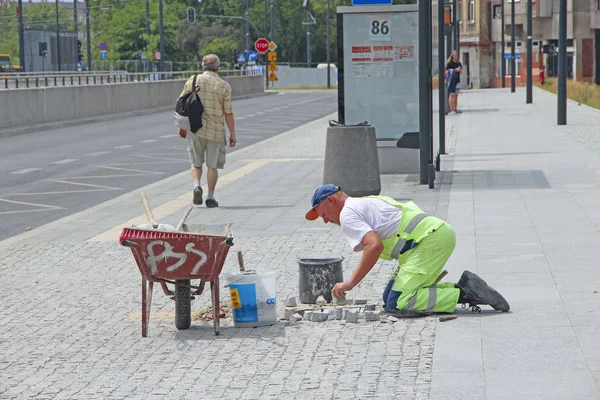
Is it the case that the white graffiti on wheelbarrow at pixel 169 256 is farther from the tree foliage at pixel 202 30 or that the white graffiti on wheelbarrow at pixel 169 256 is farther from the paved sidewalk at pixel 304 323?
the tree foliage at pixel 202 30

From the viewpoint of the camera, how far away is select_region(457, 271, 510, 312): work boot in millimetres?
7746

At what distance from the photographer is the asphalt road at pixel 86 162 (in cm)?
1562

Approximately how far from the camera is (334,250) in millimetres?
10664

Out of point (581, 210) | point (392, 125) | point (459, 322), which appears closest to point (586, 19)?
point (392, 125)

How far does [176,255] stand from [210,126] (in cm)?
716

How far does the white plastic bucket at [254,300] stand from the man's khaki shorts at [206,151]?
6.77 m

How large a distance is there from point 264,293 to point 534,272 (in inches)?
96.4

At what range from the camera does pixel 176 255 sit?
24.1ft

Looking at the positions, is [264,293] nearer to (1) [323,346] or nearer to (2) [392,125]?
(1) [323,346]

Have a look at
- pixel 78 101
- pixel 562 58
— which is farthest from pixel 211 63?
pixel 78 101

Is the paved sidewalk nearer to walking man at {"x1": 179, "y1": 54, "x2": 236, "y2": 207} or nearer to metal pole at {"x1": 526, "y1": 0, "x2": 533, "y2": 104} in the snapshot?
walking man at {"x1": 179, "y1": 54, "x2": 236, "y2": 207}

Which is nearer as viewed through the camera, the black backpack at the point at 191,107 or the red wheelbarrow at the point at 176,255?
the red wheelbarrow at the point at 176,255

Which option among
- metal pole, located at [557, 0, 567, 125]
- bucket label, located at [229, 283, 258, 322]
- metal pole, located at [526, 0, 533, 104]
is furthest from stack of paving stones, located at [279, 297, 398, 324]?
metal pole, located at [526, 0, 533, 104]

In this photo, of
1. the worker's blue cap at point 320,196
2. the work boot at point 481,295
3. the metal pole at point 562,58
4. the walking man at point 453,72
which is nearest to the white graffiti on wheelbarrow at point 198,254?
the worker's blue cap at point 320,196
